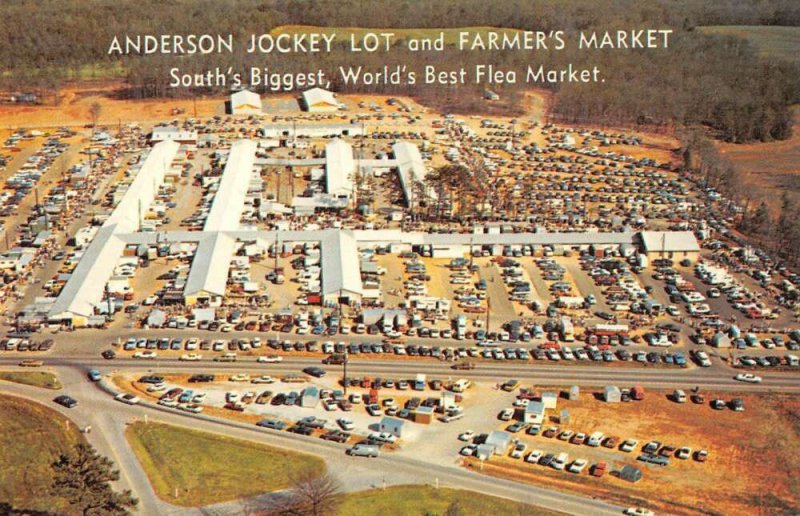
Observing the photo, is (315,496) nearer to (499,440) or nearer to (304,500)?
(304,500)

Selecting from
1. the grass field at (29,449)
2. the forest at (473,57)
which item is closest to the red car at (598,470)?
the grass field at (29,449)

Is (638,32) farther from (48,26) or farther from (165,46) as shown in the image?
(48,26)

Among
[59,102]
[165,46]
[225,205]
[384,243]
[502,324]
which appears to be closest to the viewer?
[502,324]

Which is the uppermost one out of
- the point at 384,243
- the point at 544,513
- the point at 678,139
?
the point at 678,139

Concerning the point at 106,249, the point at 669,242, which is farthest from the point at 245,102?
the point at 669,242

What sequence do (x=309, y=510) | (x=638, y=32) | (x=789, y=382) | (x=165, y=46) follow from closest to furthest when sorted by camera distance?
(x=309, y=510) → (x=789, y=382) → (x=165, y=46) → (x=638, y=32)

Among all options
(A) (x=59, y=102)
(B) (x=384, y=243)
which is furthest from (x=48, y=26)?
(B) (x=384, y=243)

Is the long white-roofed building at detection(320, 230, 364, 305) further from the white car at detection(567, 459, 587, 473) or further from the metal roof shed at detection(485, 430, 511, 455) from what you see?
the white car at detection(567, 459, 587, 473)

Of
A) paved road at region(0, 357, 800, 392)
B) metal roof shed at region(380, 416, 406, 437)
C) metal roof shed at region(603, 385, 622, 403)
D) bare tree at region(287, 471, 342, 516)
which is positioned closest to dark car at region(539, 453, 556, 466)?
metal roof shed at region(380, 416, 406, 437)
